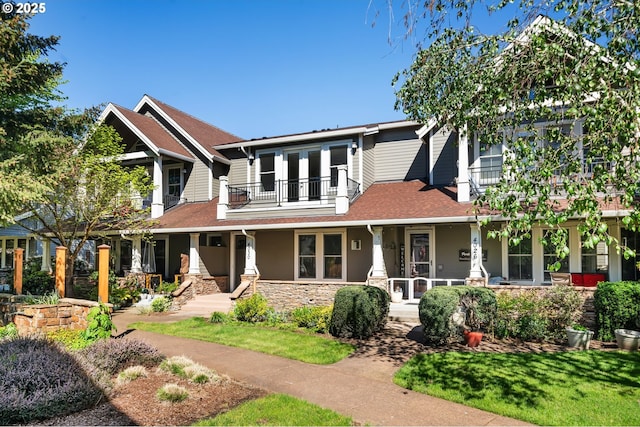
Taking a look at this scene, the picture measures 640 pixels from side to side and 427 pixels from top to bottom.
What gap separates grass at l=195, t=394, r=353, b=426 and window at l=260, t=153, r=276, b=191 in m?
12.8

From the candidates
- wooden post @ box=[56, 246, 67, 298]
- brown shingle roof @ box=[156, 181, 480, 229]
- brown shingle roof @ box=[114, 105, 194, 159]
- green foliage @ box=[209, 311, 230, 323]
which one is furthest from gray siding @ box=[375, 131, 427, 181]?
wooden post @ box=[56, 246, 67, 298]

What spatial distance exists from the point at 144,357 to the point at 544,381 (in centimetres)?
688

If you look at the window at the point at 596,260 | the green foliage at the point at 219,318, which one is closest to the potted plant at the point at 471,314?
the window at the point at 596,260

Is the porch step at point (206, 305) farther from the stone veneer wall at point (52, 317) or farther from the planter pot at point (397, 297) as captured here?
the planter pot at point (397, 297)

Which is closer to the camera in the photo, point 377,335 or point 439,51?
point 439,51

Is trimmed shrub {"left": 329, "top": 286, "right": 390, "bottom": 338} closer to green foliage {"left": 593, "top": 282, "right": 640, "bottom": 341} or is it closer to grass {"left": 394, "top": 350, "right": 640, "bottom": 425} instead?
grass {"left": 394, "top": 350, "right": 640, "bottom": 425}

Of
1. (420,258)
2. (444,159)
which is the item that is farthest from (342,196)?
(444,159)

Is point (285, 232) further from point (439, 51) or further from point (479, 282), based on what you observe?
point (439, 51)

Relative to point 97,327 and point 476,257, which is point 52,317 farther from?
point 476,257

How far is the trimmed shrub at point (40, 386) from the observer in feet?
17.7

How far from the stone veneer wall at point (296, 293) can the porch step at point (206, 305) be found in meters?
1.19

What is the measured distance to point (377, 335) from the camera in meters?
10.8

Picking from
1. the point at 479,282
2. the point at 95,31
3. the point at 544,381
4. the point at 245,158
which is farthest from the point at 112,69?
the point at 544,381

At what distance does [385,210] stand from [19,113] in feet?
38.8
